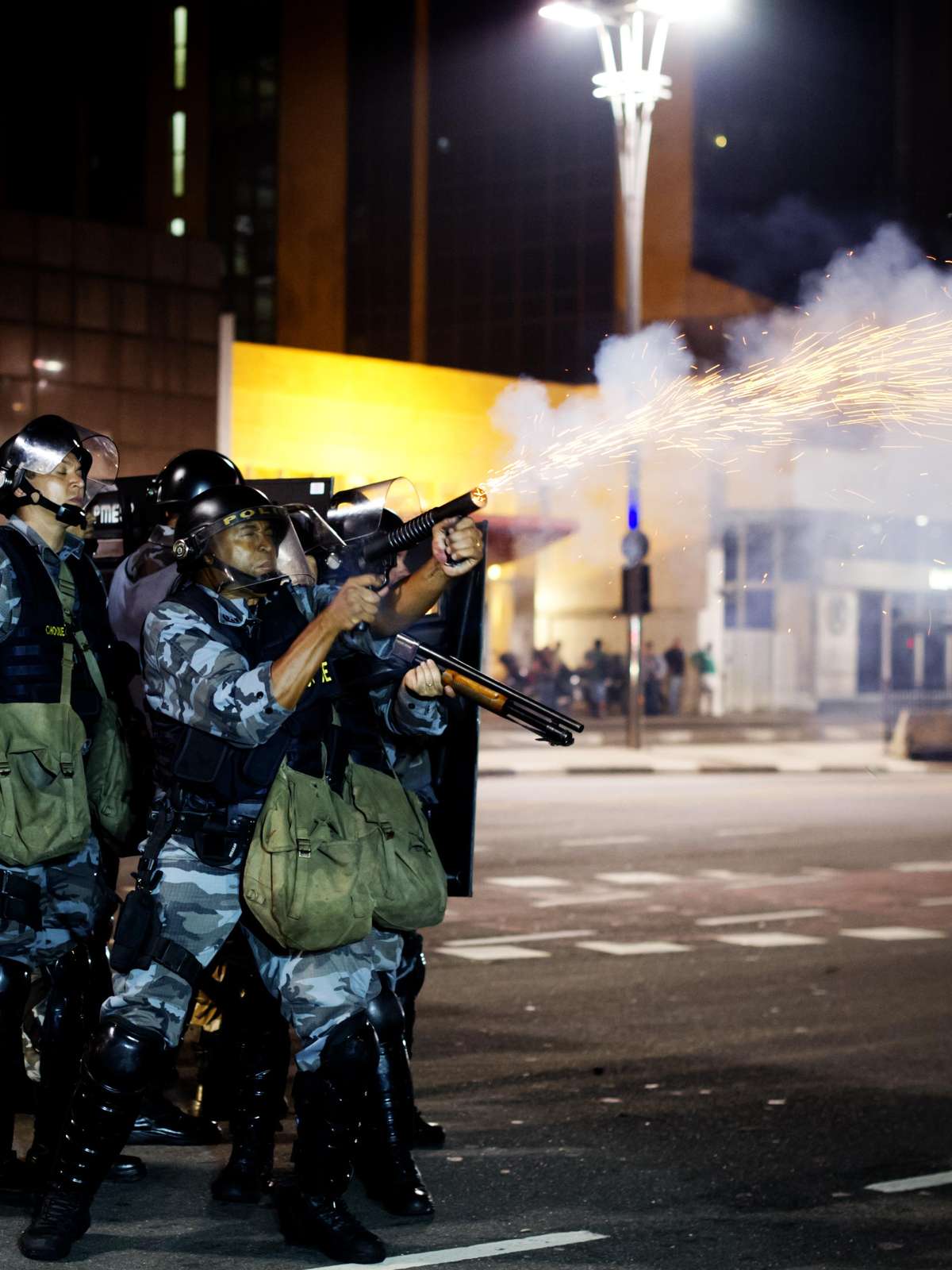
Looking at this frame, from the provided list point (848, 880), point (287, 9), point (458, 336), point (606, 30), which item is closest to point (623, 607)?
point (606, 30)

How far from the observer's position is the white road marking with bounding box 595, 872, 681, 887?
12570 millimetres

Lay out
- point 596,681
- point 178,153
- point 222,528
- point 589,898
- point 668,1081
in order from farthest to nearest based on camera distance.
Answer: point 178,153 < point 596,681 < point 589,898 < point 668,1081 < point 222,528

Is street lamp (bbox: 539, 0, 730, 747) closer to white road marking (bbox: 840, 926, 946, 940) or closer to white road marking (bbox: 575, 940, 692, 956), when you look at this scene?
white road marking (bbox: 840, 926, 946, 940)

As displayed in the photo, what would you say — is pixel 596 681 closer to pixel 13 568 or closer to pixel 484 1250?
pixel 13 568

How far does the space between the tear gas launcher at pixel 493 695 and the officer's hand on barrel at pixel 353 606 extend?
59 centimetres

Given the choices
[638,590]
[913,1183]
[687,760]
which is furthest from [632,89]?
[913,1183]

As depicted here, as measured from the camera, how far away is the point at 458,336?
2067 inches

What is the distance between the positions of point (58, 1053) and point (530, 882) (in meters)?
7.59

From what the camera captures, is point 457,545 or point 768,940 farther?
point 768,940

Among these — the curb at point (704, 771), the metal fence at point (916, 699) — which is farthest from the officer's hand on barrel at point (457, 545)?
the metal fence at point (916, 699)

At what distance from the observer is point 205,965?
4.74m

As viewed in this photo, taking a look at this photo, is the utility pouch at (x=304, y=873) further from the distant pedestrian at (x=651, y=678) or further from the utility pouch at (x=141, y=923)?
the distant pedestrian at (x=651, y=678)

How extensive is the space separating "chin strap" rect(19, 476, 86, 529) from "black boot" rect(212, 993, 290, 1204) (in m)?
1.42

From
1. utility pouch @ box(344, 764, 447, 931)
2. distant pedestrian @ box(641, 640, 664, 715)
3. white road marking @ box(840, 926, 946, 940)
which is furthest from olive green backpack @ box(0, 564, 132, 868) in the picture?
distant pedestrian @ box(641, 640, 664, 715)
